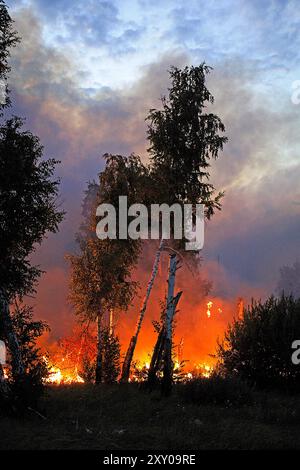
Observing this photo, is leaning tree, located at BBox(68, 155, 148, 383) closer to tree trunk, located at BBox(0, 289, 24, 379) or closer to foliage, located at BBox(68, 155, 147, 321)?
foliage, located at BBox(68, 155, 147, 321)

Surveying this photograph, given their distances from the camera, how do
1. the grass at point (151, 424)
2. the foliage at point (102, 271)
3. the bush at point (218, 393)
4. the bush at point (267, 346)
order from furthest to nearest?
the foliage at point (102, 271), the bush at point (267, 346), the bush at point (218, 393), the grass at point (151, 424)

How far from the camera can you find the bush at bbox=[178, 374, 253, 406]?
51.5 feet

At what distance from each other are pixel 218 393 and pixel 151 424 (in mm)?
3717

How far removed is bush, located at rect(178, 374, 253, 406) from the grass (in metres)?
0.20

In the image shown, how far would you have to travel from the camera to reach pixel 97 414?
46.5 feet

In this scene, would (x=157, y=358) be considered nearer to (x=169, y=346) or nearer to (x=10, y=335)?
(x=169, y=346)

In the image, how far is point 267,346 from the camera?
20.2 m

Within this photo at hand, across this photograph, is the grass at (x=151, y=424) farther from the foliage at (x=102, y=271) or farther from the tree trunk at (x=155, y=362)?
the foliage at (x=102, y=271)

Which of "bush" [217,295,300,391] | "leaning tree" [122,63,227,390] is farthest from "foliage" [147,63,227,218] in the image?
"bush" [217,295,300,391]

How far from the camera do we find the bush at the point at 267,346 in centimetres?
1964

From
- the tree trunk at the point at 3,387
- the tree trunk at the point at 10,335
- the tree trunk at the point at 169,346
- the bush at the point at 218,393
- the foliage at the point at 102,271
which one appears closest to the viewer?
the tree trunk at the point at 3,387

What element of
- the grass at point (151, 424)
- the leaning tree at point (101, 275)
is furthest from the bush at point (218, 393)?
the leaning tree at point (101, 275)

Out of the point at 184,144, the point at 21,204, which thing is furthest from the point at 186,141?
the point at 21,204

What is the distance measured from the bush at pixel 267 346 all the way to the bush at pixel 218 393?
128 inches
